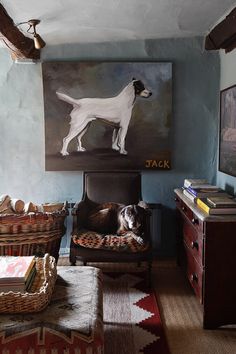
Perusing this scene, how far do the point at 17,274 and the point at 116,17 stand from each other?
87.0 inches

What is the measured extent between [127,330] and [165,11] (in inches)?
91.9

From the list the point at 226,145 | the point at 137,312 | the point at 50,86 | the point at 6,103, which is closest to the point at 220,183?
the point at 226,145

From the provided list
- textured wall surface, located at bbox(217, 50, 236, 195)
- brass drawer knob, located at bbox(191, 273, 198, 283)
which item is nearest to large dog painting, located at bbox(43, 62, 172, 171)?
textured wall surface, located at bbox(217, 50, 236, 195)

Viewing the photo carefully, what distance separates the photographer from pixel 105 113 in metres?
4.11

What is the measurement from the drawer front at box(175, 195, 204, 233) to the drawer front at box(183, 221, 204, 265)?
0.14 ft

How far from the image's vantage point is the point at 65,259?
4.11m

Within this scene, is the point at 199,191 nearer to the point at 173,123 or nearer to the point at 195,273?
the point at 195,273

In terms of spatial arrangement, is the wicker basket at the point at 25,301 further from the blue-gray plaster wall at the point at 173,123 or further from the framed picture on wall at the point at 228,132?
the blue-gray plaster wall at the point at 173,123

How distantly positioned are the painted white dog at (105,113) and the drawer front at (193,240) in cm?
118

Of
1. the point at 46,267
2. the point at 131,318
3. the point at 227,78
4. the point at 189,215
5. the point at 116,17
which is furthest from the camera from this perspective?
the point at 227,78

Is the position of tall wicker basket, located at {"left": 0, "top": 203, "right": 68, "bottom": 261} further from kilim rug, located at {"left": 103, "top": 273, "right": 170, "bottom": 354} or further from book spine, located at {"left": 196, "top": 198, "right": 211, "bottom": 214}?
book spine, located at {"left": 196, "top": 198, "right": 211, "bottom": 214}

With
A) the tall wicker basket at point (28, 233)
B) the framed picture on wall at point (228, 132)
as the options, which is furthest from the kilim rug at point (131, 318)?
the framed picture on wall at point (228, 132)

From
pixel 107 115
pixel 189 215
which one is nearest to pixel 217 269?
pixel 189 215

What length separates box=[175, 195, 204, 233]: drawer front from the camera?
9.04 feet
